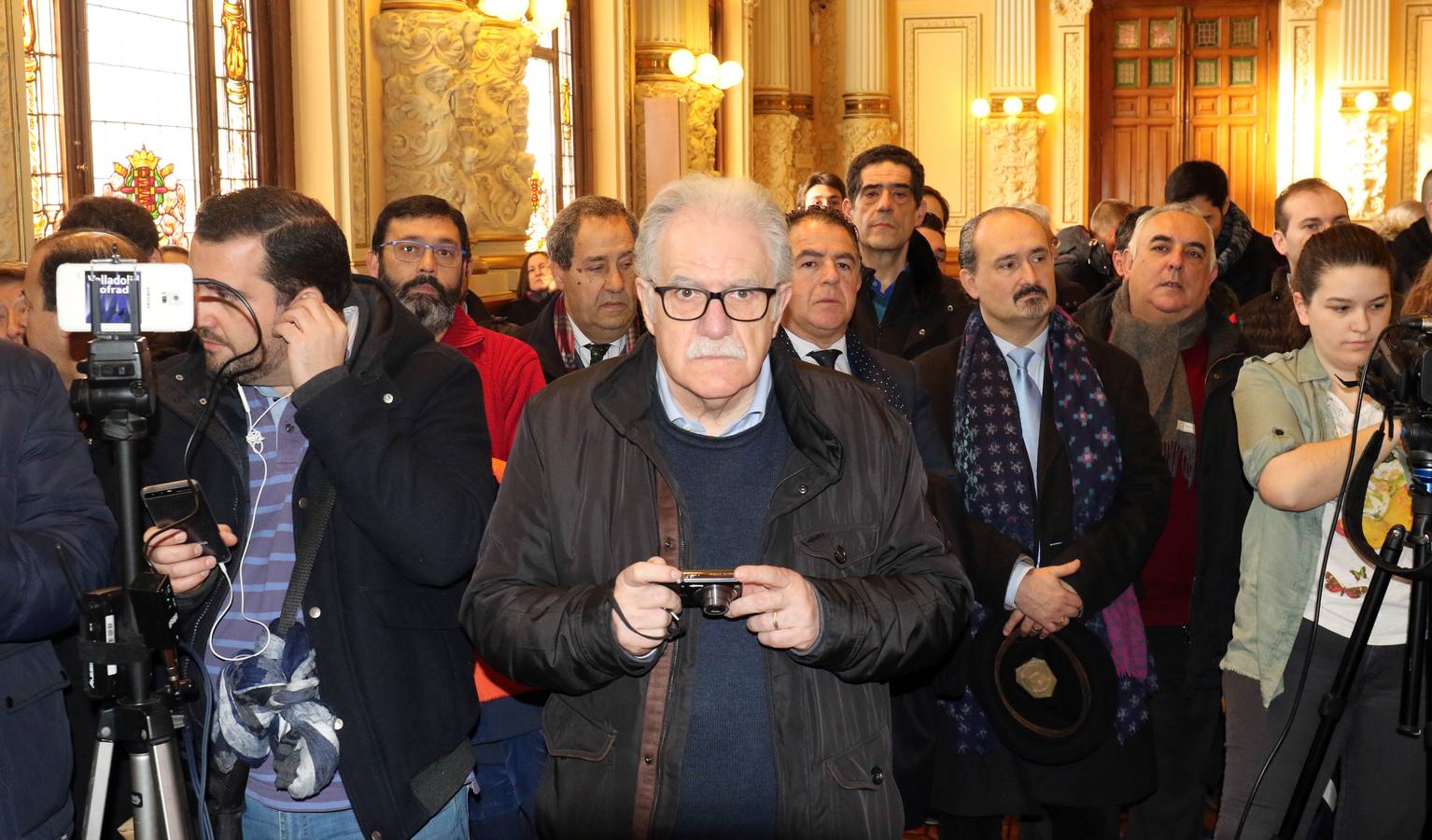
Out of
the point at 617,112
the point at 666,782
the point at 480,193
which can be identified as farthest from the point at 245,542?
the point at 617,112

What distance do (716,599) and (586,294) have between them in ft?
8.98

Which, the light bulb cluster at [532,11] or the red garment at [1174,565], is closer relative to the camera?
the red garment at [1174,565]

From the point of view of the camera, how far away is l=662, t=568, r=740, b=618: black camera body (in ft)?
6.56

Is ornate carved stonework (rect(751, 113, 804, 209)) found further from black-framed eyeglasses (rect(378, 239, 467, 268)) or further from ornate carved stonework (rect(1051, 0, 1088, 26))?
black-framed eyeglasses (rect(378, 239, 467, 268))

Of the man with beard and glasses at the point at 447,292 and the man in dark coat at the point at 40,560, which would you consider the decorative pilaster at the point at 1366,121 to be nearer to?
the man with beard and glasses at the point at 447,292

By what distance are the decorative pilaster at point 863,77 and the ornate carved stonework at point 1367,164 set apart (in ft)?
18.0

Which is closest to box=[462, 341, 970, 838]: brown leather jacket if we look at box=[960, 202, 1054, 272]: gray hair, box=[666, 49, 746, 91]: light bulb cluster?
box=[960, 202, 1054, 272]: gray hair

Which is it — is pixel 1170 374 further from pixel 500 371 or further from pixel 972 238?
pixel 500 371

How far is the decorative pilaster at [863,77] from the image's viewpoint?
17.8 m

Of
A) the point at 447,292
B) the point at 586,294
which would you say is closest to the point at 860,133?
the point at 586,294

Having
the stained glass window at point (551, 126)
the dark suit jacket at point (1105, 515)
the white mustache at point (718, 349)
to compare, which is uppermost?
the stained glass window at point (551, 126)

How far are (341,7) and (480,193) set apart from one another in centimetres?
141

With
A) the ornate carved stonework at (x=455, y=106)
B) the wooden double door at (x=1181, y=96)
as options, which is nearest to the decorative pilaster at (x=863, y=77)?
the wooden double door at (x=1181, y=96)

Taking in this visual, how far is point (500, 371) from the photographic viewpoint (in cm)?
418
